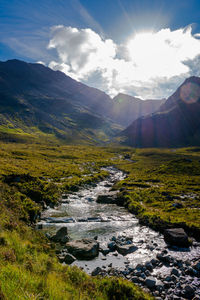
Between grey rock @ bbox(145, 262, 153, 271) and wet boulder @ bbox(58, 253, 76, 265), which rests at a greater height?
wet boulder @ bbox(58, 253, 76, 265)

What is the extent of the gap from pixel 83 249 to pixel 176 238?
8904 mm

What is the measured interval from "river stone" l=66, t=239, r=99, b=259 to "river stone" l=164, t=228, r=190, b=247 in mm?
7236

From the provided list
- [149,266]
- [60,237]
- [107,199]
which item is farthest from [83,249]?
[107,199]

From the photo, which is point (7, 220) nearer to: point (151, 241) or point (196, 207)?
point (151, 241)

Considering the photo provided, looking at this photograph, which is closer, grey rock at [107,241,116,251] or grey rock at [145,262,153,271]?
grey rock at [145,262,153,271]

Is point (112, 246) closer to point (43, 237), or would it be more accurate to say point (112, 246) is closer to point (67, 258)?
point (67, 258)

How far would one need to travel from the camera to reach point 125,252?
15023mm

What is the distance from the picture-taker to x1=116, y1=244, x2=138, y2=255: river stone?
49.5ft

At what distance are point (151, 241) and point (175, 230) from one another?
3000 millimetres

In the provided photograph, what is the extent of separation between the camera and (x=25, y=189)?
26.4 meters

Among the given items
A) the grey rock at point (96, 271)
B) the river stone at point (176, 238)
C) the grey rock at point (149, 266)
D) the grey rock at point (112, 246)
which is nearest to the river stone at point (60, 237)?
the grey rock at point (112, 246)

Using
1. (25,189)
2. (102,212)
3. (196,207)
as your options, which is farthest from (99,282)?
(196,207)

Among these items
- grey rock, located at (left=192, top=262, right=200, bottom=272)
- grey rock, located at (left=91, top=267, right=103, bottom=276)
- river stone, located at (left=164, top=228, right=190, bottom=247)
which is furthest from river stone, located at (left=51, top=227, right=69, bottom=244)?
grey rock, located at (left=192, top=262, right=200, bottom=272)

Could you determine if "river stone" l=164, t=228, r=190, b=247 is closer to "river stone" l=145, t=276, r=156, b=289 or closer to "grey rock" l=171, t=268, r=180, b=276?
"grey rock" l=171, t=268, r=180, b=276
